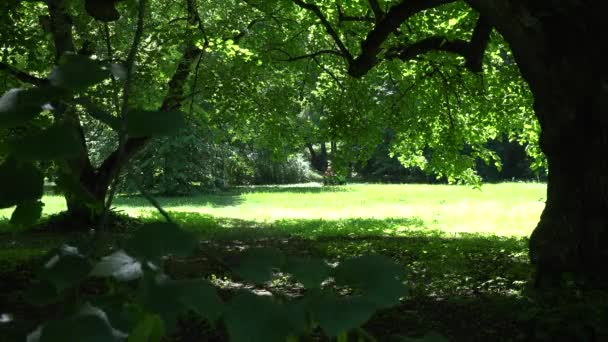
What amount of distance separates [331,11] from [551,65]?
6.05 meters

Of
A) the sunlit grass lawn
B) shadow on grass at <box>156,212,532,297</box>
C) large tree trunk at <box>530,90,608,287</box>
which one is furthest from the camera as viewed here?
the sunlit grass lawn

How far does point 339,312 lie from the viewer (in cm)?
48

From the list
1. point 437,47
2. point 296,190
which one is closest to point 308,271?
point 437,47

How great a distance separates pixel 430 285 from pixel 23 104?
626cm

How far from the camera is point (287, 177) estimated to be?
115 feet

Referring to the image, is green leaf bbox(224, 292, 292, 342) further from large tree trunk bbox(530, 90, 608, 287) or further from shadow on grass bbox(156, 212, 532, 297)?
large tree trunk bbox(530, 90, 608, 287)

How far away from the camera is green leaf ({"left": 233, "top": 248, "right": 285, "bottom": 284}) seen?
540 millimetres

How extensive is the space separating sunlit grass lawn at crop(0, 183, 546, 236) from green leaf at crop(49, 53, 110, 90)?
12.3 m

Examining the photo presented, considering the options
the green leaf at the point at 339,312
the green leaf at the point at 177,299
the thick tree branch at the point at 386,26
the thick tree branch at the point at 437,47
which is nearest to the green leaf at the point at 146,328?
the green leaf at the point at 177,299

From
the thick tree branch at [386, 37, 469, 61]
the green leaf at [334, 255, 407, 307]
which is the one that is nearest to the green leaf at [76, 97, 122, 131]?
the green leaf at [334, 255, 407, 307]

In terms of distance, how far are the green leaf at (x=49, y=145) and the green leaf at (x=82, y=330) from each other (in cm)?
12

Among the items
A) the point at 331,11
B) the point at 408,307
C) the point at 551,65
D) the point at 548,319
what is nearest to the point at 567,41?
the point at 551,65

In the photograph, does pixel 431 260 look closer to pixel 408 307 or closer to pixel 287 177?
pixel 408 307

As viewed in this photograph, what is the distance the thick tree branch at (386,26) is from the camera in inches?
243
